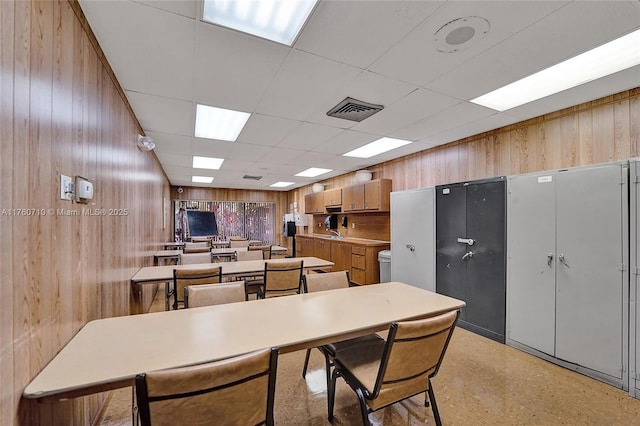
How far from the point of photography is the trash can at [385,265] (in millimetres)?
4766

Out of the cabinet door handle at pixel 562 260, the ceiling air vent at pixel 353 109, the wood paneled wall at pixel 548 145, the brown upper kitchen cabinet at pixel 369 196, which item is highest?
the ceiling air vent at pixel 353 109

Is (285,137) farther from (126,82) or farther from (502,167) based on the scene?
(502,167)

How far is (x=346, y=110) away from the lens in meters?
2.87

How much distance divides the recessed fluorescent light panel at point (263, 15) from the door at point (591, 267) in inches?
107

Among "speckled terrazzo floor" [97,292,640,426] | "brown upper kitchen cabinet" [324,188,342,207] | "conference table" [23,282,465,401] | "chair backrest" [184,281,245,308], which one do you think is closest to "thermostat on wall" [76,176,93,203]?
"conference table" [23,282,465,401]

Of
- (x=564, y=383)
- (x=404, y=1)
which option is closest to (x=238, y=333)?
(x=404, y=1)

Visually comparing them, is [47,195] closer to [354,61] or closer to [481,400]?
[354,61]

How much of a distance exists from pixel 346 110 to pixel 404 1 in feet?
4.66

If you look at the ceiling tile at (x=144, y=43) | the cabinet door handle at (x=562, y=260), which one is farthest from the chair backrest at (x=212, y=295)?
the cabinet door handle at (x=562, y=260)

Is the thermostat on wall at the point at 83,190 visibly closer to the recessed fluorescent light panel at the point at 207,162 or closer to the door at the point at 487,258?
the recessed fluorescent light panel at the point at 207,162

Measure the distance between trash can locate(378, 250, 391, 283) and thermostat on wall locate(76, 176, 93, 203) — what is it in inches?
165

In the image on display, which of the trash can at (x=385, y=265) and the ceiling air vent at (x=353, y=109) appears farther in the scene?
the trash can at (x=385, y=265)

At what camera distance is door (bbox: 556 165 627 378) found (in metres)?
Answer: 2.22

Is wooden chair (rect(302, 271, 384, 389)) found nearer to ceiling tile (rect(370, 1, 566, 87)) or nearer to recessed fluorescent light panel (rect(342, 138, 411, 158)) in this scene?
ceiling tile (rect(370, 1, 566, 87))
